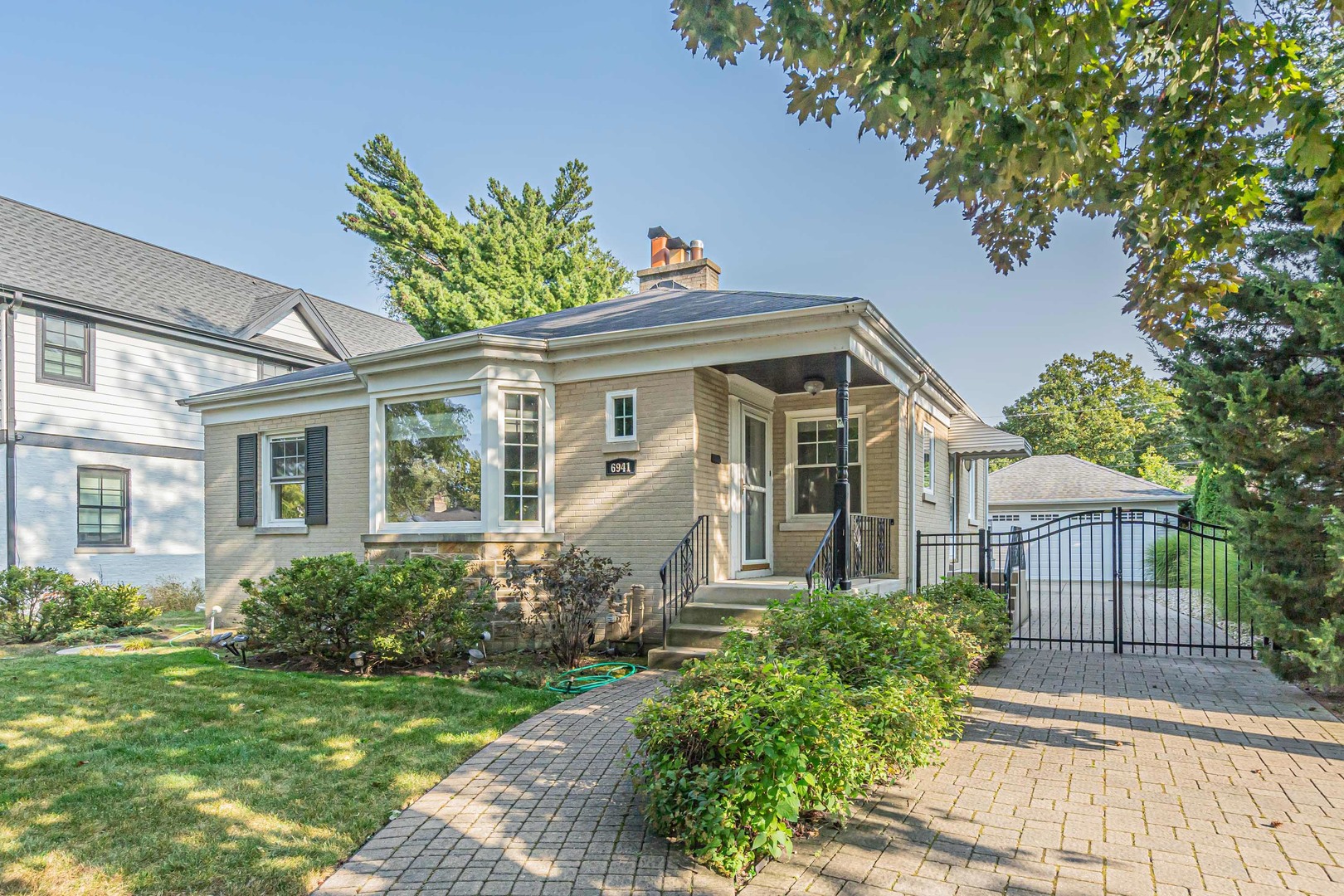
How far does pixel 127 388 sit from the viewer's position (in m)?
14.5

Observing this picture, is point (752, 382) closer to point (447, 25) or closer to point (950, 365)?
point (447, 25)

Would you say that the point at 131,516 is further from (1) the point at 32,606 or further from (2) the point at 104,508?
(1) the point at 32,606

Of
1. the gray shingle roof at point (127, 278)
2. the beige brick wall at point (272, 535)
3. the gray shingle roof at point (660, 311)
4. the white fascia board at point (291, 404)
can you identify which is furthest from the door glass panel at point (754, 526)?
the gray shingle roof at point (127, 278)

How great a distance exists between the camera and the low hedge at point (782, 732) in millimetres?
3193

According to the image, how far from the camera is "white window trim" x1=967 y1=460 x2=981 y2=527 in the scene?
50.6 ft

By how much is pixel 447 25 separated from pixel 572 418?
6097 mm

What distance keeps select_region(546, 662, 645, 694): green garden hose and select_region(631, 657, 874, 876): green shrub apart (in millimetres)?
2812

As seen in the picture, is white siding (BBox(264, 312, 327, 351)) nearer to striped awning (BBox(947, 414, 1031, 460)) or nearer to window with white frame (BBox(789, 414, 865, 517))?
window with white frame (BBox(789, 414, 865, 517))

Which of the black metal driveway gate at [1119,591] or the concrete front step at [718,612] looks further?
the black metal driveway gate at [1119,591]

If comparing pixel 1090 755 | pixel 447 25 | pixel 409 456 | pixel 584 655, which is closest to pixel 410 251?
pixel 447 25

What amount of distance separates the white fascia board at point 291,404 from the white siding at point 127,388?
10.8ft

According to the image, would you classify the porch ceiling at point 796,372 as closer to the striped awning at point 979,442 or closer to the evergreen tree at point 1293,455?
the evergreen tree at point 1293,455

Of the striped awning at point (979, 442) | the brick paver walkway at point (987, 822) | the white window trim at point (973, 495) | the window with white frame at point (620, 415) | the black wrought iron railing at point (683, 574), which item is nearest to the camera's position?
the brick paver walkway at point (987, 822)

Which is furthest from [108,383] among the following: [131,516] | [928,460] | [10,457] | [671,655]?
[928,460]
